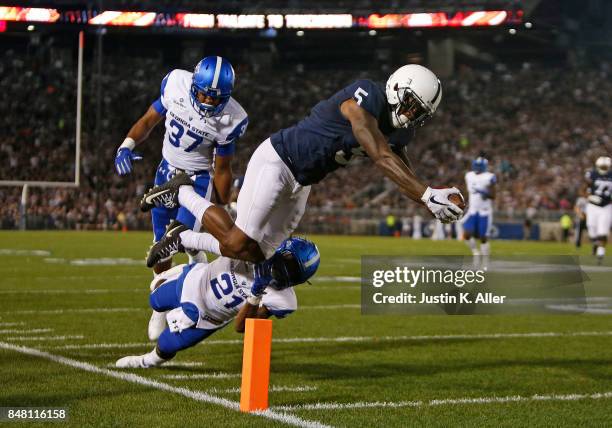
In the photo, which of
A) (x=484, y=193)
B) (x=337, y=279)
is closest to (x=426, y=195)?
(x=337, y=279)

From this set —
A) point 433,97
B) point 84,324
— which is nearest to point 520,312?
point 84,324

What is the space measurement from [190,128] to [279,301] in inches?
77.9

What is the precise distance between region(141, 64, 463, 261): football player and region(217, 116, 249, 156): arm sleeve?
0.96 metres

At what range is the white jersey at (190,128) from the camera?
6.74 meters

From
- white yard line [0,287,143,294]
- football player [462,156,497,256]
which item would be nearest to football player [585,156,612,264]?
football player [462,156,497,256]

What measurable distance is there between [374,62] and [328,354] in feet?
116

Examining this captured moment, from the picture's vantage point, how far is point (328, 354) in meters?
6.02

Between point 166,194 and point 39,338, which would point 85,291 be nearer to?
point 39,338

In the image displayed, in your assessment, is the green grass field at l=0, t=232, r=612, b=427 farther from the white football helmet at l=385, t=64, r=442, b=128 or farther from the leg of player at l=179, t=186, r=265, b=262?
the white football helmet at l=385, t=64, r=442, b=128

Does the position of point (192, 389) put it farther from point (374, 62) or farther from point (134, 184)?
point (374, 62)

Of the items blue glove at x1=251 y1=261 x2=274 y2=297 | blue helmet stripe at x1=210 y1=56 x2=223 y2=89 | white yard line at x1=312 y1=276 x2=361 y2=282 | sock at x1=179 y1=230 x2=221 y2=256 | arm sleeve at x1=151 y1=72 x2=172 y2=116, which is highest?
blue helmet stripe at x1=210 y1=56 x2=223 y2=89

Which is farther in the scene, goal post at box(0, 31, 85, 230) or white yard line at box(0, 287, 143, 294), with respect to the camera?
goal post at box(0, 31, 85, 230)

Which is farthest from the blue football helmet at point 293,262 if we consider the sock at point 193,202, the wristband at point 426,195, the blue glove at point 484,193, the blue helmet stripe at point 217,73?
the blue glove at point 484,193

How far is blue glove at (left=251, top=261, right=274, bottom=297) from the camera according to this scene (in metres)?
4.88
